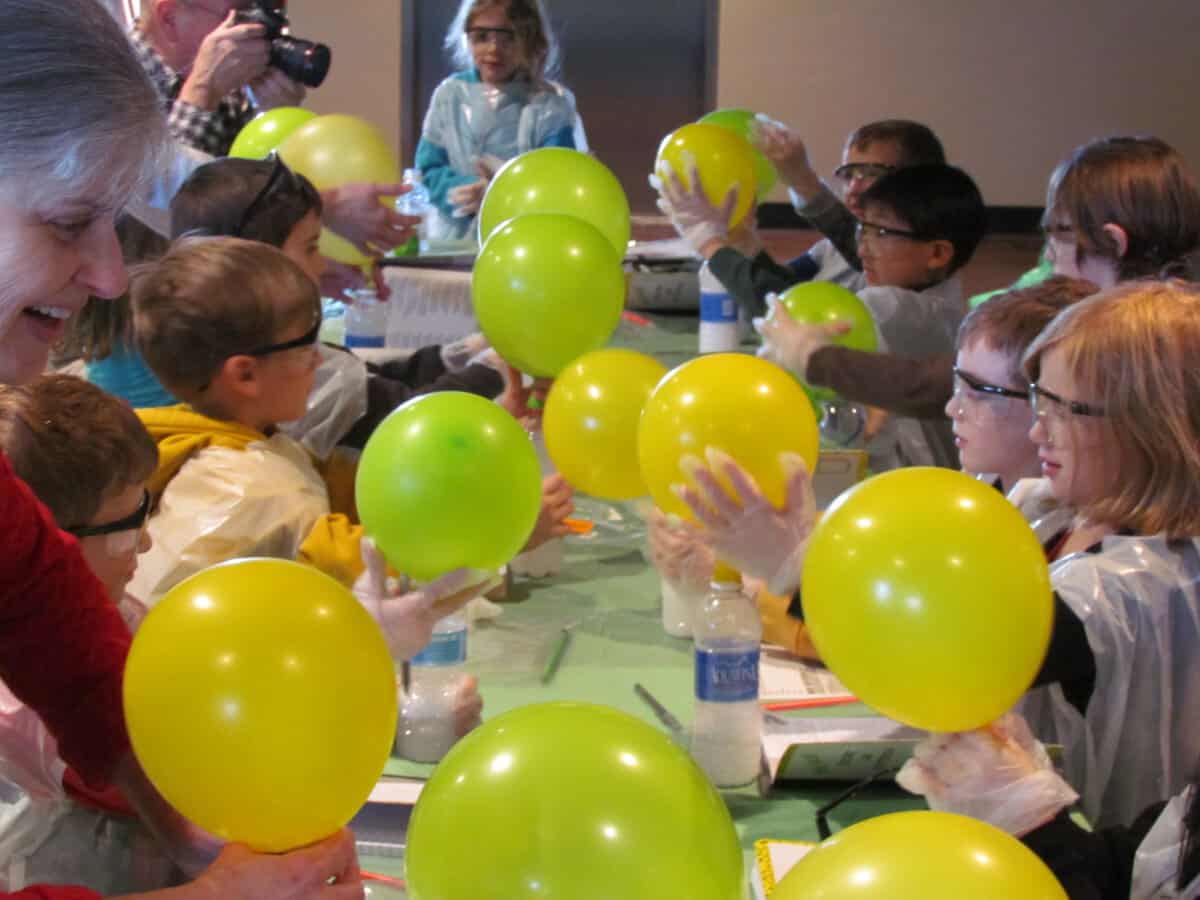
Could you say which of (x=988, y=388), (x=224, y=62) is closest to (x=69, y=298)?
(x=988, y=388)

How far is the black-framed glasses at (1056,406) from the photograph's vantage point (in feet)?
5.09

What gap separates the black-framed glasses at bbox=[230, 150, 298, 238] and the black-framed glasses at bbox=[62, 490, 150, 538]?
0.94 metres

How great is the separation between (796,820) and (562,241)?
3.45ft

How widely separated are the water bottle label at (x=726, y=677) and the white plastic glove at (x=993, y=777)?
0.85ft

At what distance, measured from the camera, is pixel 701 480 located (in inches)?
64.7

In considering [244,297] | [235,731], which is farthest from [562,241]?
[235,731]

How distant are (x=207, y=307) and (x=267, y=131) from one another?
1.34m

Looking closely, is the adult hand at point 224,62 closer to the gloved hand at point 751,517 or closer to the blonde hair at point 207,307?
the blonde hair at point 207,307

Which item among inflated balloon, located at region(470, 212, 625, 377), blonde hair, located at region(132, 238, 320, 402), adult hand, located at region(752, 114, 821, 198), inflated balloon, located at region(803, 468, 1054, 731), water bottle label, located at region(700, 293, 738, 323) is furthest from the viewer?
adult hand, located at region(752, 114, 821, 198)

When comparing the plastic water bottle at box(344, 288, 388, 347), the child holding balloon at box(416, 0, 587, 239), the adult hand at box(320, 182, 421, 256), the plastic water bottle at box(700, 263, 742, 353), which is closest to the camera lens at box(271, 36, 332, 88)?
the plastic water bottle at box(344, 288, 388, 347)

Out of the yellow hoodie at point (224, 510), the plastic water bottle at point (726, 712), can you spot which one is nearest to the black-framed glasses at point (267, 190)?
the yellow hoodie at point (224, 510)

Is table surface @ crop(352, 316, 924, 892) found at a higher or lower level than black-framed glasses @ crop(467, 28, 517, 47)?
lower

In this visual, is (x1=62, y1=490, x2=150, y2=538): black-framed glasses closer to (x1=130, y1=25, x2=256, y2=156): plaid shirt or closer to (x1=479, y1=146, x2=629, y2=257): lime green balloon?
(x1=479, y1=146, x2=629, y2=257): lime green balloon

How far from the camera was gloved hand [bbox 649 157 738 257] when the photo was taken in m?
3.05
